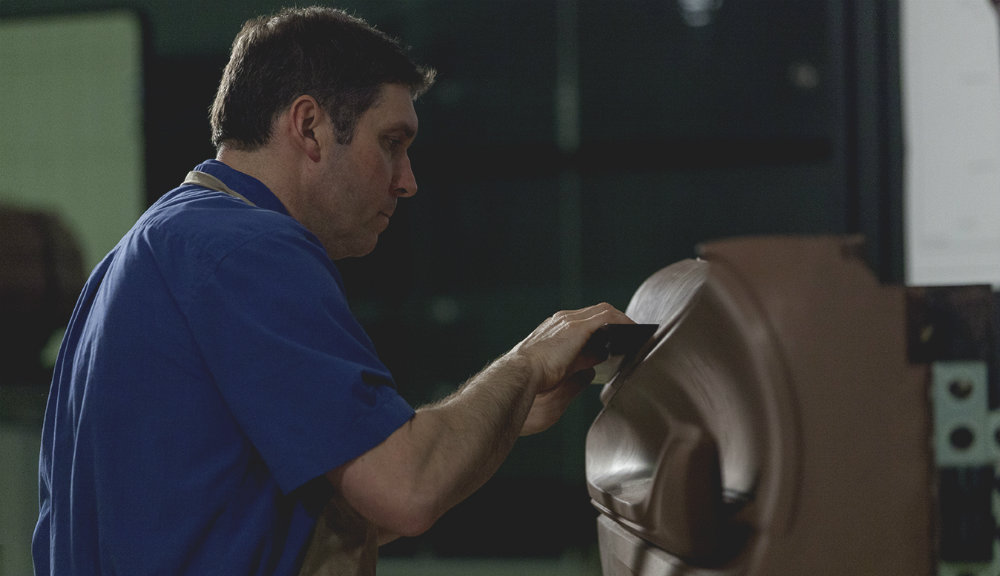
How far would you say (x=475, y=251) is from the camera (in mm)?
3152

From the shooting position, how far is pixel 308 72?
1.27 meters

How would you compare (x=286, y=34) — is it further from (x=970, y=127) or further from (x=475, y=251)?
(x=475, y=251)

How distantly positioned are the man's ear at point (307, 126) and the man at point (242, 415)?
0.17m

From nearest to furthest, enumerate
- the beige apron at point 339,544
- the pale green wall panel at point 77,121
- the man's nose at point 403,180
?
the beige apron at point 339,544, the man's nose at point 403,180, the pale green wall panel at point 77,121

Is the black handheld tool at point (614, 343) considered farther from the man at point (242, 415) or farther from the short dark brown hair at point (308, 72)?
the short dark brown hair at point (308, 72)

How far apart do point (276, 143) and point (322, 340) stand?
1.36 ft

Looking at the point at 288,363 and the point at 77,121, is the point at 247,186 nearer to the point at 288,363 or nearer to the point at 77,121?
the point at 288,363

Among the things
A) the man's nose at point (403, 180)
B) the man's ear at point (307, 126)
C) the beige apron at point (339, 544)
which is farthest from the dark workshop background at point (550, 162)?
the beige apron at point (339, 544)

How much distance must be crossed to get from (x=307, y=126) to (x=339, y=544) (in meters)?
0.54

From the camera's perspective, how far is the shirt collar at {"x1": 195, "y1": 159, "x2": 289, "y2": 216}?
1.23 metres

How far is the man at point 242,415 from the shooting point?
94cm

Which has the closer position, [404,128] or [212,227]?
[212,227]

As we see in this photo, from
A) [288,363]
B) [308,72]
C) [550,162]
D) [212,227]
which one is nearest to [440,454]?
[288,363]

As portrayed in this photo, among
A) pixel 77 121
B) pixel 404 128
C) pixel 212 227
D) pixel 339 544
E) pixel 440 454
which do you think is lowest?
pixel 339 544
